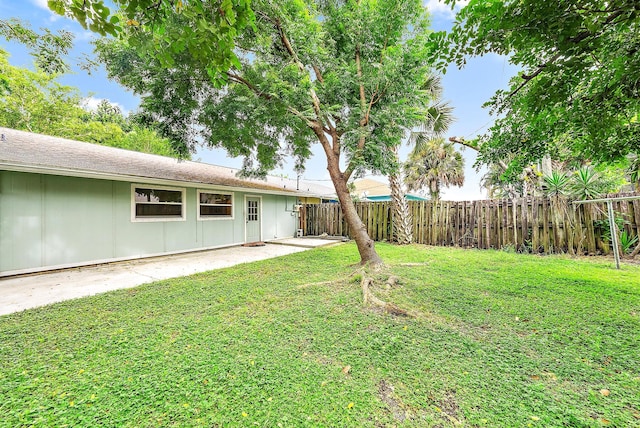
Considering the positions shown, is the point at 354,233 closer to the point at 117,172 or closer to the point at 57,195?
the point at 117,172

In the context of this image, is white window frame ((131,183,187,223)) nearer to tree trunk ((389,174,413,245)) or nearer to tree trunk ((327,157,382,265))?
tree trunk ((327,157,382,265))

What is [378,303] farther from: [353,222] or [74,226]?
[74,226]

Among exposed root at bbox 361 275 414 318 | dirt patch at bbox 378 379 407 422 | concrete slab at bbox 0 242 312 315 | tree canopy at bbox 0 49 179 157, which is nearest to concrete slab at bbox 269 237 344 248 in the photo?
concrete slab at bbox 0 242 312 315

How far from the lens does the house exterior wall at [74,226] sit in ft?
16.8

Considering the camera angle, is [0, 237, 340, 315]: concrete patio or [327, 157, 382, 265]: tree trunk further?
[327, 157, 382, 265]: tree trunk

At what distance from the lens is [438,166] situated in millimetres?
16906

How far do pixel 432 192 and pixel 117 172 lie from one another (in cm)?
1704

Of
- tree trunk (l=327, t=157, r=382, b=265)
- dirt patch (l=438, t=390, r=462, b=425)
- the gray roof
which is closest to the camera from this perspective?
dirt patch (l=438, t=390, r=462, b=425)

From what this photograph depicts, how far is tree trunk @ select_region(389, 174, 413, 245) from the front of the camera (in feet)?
29.1

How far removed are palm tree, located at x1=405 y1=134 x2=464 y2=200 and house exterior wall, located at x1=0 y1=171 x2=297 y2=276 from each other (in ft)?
47.1

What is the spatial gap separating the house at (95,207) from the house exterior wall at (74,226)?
1 cm

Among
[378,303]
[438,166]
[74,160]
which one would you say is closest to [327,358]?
[378,303]

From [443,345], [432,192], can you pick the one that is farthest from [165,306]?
[432,192]

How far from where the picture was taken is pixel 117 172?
604 cm
